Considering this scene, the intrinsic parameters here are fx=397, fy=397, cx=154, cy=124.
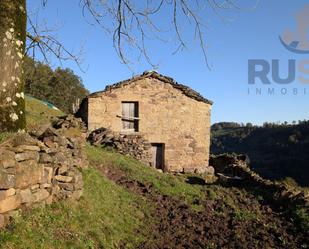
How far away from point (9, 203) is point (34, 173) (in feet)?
2.86

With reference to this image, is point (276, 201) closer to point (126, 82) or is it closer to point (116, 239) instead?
point (116, 239)

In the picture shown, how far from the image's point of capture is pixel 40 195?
6496 mm

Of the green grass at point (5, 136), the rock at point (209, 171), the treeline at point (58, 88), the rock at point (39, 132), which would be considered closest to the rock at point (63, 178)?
the rock at point (39, 132)

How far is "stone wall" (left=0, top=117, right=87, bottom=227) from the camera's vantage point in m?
5.51

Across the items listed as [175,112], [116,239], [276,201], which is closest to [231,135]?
[175,112]

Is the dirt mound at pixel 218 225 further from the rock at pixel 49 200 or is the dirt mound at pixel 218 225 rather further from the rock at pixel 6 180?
the rock at pixel 6 180

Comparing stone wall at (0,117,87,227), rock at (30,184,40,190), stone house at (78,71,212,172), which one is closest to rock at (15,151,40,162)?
stone wall at (0,117,87,227)

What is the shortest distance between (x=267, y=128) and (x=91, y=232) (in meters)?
77.2

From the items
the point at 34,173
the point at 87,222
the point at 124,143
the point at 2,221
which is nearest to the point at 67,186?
the point at 87,222

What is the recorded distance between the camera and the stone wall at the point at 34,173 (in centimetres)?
551

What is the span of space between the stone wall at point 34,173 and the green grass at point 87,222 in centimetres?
22

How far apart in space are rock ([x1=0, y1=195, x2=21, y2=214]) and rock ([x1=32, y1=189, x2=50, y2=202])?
19.2 inches

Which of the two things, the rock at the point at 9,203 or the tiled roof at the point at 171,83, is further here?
the tiled roof at the point at 171,83

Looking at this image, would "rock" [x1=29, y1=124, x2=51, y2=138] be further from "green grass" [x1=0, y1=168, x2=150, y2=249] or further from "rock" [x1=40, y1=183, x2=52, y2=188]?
"green grass" [x1=0, y1=168, x2=150, y2=249]
